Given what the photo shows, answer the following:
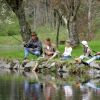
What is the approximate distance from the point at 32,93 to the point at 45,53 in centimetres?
1149

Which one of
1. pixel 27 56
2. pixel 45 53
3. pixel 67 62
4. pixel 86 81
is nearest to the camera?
pixel 86 81

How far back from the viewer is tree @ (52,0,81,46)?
1489 inches

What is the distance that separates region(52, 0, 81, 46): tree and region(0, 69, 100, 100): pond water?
1391 centimetres

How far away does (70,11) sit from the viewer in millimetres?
38094

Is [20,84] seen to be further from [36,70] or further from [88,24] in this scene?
[88,24]

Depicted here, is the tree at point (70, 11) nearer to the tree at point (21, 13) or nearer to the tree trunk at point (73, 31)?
the tree trunk at point (73, 31)

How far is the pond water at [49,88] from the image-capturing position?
16703 millimetres

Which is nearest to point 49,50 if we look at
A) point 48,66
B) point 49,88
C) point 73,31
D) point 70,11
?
point 48,66

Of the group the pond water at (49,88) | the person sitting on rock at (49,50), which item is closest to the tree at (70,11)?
the person sitting on rock at (49,50)

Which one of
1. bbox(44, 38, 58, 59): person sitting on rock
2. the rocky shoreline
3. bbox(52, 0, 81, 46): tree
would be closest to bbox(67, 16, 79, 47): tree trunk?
bbox(52, 0, 81, 46): tree

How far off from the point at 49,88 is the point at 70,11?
19.2 m

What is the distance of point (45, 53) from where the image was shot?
29172 mm

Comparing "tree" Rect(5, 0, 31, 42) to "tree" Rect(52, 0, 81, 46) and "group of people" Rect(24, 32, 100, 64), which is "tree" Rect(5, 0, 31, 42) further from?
"tree" Rect(52, 0, 81, 46)

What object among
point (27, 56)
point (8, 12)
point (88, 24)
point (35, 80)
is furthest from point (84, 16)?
point (35, 80)
